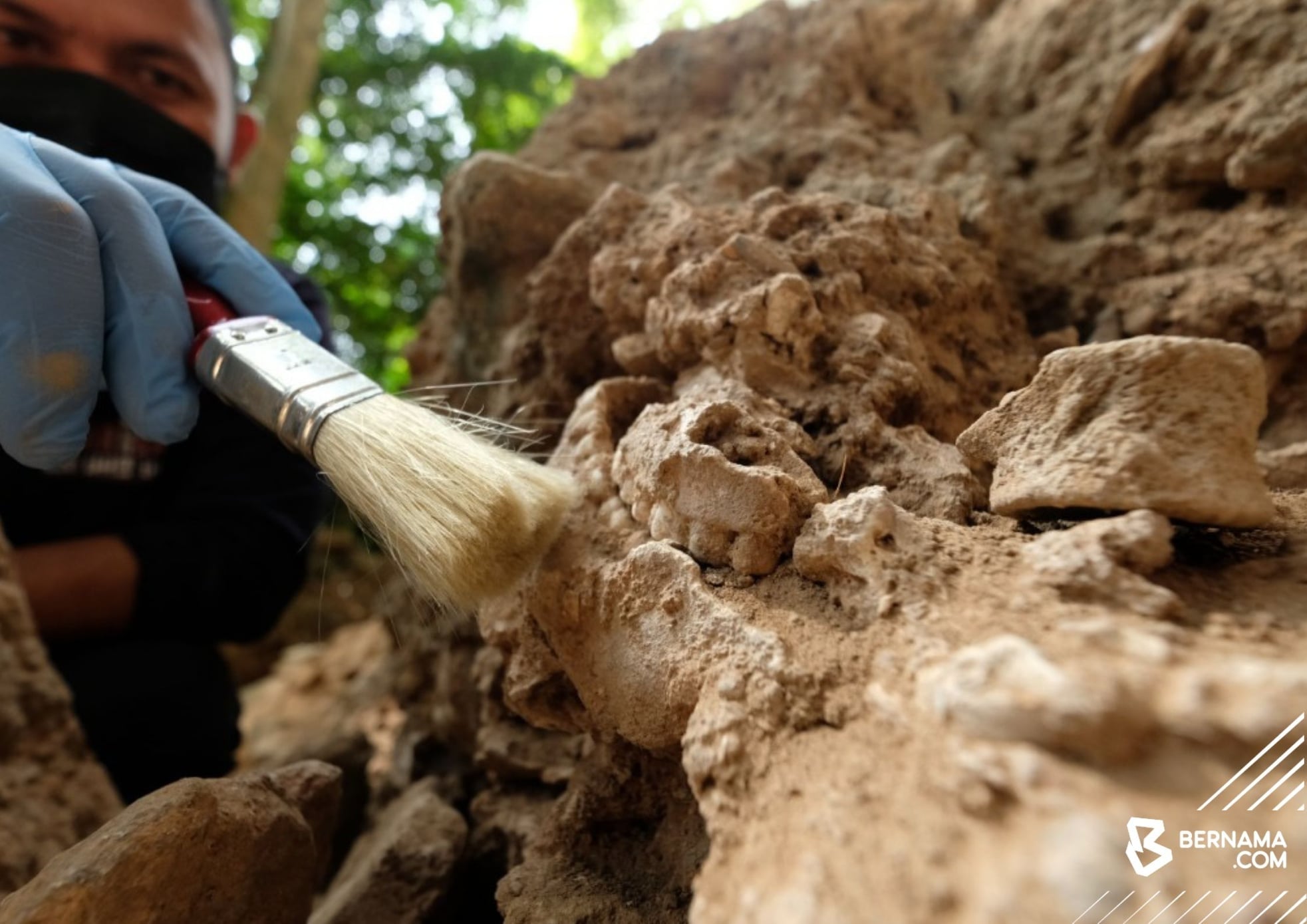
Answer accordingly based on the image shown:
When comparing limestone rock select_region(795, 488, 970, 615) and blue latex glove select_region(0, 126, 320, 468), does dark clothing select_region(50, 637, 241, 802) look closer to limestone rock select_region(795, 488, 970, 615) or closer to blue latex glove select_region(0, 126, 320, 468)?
blue latex glove select_region(0, 126, 320, 468)

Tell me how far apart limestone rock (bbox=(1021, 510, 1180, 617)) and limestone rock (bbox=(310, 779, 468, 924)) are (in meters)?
0.89

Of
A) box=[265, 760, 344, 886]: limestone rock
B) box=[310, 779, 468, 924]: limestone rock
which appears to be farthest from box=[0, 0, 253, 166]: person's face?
box=[310, 779, 468, 924]: limestone rock

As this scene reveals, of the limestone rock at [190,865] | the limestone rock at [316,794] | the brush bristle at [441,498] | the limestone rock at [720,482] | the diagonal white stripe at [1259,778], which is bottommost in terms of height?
the limestone rock at [316,794]

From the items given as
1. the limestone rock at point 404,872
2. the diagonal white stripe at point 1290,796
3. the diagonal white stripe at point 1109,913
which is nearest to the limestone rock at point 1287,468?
the diagonal white stripe at point 1290,796

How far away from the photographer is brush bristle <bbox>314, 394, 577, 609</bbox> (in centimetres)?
75

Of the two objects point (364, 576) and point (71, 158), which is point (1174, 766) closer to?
point (71, 158)

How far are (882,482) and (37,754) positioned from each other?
1.35m

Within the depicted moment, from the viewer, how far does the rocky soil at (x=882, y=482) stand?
431mm

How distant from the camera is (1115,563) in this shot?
530mm

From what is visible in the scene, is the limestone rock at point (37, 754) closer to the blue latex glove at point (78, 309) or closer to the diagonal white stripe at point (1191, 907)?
the blue latex glove at point (78, 309)

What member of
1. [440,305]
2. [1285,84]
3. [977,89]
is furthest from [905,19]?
[440,305]

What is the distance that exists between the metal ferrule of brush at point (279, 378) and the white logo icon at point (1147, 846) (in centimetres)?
79

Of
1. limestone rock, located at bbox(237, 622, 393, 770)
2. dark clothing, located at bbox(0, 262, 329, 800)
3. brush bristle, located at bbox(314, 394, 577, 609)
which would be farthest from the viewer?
limestone rock, located at bbox(237, 622, 393, 770)

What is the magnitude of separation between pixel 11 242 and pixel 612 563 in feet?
2.53
